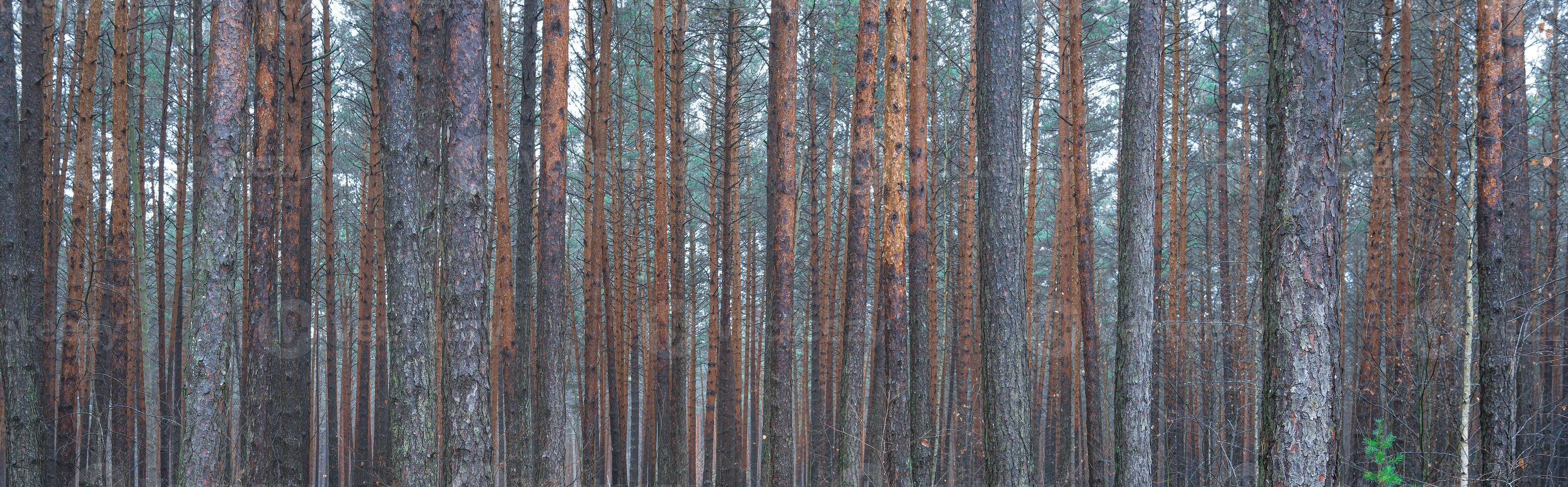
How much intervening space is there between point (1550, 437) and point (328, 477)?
59.0ft

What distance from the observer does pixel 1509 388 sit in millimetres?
7031

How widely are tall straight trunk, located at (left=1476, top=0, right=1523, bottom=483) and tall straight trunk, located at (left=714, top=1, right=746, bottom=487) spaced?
7.81 meters

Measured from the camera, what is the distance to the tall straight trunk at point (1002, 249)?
23.4ft

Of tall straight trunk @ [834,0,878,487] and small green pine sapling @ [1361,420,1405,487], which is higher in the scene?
tall straight trunk @ [834,0,878,487]

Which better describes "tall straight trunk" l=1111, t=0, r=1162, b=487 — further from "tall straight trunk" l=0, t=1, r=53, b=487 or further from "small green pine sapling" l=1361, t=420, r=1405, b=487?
"tall straight trunk" l=0, t=1, r=53, b=487

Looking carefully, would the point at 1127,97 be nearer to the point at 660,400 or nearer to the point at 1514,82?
the point at 1514,82

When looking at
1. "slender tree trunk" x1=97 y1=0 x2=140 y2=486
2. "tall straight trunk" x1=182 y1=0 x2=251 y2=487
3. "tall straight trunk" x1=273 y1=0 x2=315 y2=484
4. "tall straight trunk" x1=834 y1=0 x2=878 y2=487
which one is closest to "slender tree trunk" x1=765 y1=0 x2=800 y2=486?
"tall straight trunk" x1=834 y1=0 x2=878 y2=487

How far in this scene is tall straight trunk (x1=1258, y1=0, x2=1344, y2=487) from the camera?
15.1 ft

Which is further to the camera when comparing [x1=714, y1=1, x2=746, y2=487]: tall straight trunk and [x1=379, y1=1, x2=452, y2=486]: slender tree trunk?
[x1=714, y1=1, x2=746, y2=487]: tall straight trunk

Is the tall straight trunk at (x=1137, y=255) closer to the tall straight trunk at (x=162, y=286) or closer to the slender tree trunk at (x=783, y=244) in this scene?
the slender tree trunk at (x=783, y=244)

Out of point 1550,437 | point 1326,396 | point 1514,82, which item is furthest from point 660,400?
point 1550,437

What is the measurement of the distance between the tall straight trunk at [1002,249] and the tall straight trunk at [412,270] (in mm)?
4580

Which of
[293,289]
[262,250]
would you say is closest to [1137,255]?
[262,250]

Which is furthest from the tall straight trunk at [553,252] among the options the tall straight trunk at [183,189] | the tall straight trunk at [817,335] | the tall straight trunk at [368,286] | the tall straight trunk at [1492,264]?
the tall straight trunk at [1492,264]
